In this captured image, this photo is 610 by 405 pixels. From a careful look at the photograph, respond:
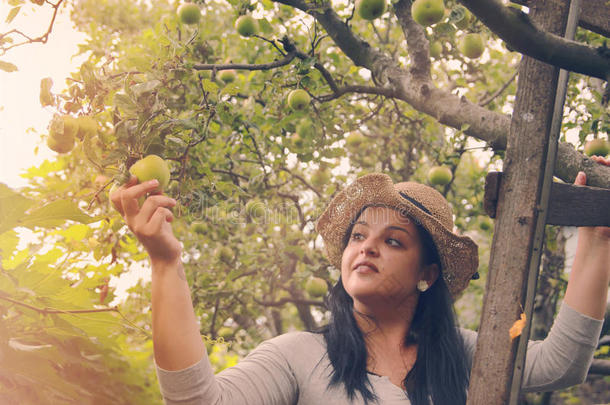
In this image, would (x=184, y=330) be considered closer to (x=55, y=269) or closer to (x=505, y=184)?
(x=55, y=269)

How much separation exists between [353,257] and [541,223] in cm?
77

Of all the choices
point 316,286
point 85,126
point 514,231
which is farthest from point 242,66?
point 316,286

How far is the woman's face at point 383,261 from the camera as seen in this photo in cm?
184

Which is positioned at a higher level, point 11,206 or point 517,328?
point 11,206

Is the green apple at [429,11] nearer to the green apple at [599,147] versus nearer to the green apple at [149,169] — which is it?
the green apple at [599,147]

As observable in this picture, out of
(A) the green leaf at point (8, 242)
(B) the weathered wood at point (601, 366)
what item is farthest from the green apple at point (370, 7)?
(B) the weathered wood at point (601, 366)

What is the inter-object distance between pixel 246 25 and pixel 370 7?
0.76 m

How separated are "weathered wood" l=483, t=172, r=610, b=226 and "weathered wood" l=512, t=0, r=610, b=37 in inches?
23.8

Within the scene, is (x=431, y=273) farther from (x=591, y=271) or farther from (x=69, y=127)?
(x=69, y=127)

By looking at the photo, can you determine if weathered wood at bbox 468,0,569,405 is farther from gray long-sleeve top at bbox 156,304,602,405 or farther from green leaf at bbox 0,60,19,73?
green leaf at bbox 0,60,19,73

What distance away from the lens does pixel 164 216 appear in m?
1.21

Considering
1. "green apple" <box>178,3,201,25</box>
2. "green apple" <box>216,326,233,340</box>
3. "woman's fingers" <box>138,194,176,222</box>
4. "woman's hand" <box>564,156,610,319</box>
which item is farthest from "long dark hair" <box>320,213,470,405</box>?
"green apple" <box>216,326,233,340</box>

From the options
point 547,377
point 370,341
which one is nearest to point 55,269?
point 370,341

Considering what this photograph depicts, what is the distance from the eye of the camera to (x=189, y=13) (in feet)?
9.84
